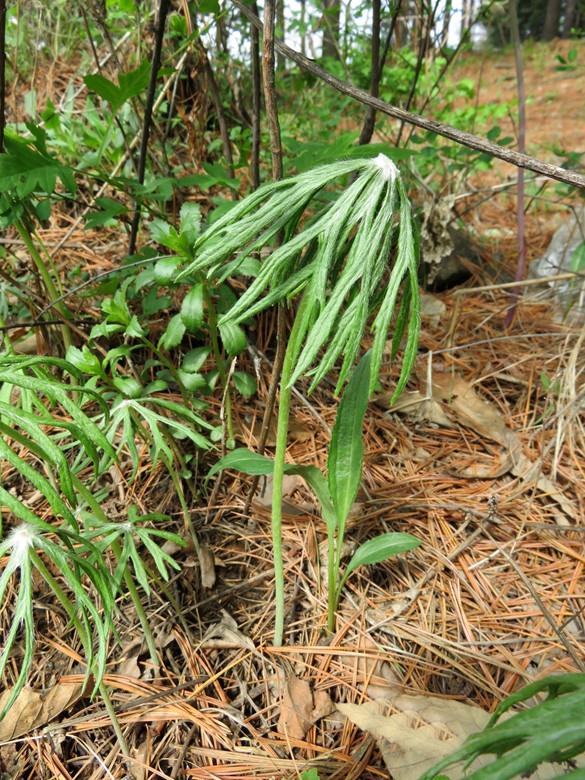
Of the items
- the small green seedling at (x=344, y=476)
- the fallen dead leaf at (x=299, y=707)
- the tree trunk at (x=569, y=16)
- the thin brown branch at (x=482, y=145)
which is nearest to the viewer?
the thin brown branch at (x=482, y=145)

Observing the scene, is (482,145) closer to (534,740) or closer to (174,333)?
(534,740)

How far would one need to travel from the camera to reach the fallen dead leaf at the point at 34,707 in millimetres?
1231

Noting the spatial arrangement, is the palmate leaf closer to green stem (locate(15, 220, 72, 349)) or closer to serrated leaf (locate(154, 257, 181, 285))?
serrated leaf (locate(154, 257, 181, 285))

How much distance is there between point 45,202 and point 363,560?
1.31 meters

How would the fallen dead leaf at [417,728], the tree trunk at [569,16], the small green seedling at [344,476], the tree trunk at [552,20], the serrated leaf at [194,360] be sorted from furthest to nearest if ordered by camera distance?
the tree trunk at [569,16], the tree trunk at [552,20], the serrated leaf at [194,360], the small green seedling at [344,476], the fallen dead leaf at [417,728]

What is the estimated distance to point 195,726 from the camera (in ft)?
4.09

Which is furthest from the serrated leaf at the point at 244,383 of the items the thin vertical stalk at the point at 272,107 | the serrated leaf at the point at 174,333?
the thin vertical stalk at the point at 272,107

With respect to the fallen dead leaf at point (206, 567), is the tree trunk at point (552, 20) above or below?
above

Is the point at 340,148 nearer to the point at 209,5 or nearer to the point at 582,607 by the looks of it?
the point at 209,5

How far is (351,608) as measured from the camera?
1.46m

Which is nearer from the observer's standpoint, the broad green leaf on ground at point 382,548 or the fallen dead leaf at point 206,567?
the broad green leaf on ground at point 382,548

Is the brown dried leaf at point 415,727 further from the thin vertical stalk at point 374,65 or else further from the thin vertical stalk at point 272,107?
the thin vertical stalk at point 374,65

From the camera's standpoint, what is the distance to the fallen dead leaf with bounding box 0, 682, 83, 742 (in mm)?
1231

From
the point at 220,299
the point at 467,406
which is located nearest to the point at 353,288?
the point at 220,299
